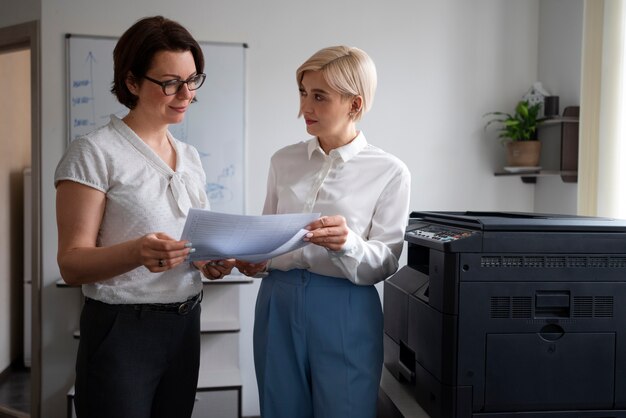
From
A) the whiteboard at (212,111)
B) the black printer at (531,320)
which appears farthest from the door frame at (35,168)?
the black printer at (531,320)

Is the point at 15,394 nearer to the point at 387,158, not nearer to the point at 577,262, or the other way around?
the point at 387,158

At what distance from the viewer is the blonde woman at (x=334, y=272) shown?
132 centimetres

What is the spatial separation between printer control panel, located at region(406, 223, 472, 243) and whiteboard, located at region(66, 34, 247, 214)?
1640 millimetres

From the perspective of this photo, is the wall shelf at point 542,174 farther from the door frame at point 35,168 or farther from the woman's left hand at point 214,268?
the door frame at point 35,168

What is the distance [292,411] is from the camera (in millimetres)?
1366

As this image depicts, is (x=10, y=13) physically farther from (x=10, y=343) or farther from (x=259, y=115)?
(x=10, y=343)

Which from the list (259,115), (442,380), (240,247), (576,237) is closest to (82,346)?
(240,247)

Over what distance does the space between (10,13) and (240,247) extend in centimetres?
247

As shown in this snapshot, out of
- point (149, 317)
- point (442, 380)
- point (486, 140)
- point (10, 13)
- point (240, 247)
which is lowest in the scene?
point (442, 380)

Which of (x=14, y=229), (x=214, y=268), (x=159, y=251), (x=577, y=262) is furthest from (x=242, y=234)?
(x=14, y=229)

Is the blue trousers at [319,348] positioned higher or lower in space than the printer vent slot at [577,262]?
lower

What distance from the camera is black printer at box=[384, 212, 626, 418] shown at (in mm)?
1175

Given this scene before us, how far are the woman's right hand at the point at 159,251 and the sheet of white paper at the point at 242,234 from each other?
0.13 feet

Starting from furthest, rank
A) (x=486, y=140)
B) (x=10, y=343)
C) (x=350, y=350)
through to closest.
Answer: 1. (x=10, y=343)
2. (x=486, y=140)
3. (x=350, y=350)
